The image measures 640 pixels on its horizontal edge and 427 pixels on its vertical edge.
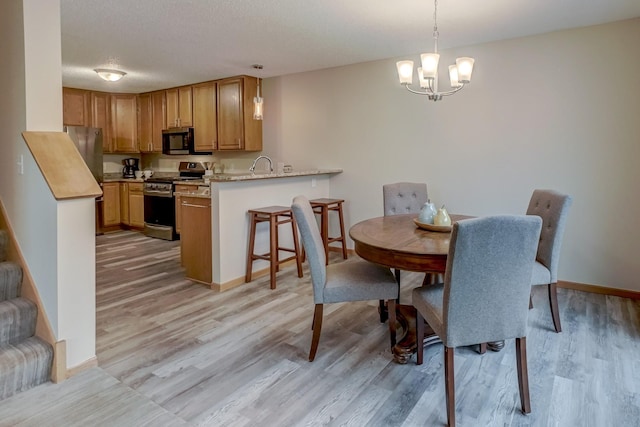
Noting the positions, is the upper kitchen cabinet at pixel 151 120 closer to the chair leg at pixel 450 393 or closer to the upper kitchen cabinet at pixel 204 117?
the upper kitchen cabinet at pixel 204 117

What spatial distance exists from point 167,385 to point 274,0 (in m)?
2.57

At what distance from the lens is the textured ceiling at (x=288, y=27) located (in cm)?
303

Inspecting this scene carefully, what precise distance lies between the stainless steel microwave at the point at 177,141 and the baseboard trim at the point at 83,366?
4351 millimetres

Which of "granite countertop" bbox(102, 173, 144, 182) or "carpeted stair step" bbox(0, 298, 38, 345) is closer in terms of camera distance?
"carpeted stair step" bbox(0, 298, 38, 345)

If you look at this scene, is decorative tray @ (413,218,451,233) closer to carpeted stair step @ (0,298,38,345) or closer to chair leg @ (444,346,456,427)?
chair leg @ (444,346,456,427)

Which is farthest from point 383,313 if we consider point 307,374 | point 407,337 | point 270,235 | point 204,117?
point 204,117

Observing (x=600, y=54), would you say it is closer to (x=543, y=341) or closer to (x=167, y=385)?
(x=543, y=341)

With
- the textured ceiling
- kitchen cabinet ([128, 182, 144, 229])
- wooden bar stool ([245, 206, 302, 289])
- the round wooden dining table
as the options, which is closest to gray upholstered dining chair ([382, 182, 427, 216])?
the round wooden dining table

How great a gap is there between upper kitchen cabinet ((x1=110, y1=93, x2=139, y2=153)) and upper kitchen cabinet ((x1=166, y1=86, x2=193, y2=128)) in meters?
0.89

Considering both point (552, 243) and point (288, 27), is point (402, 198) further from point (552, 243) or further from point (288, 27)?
point (288, 27)

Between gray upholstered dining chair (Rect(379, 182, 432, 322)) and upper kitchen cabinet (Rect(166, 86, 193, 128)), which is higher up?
upper kitchen cabinet (Rect(166, 86, 193, 128))

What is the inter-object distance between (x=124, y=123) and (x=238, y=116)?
2.55 m

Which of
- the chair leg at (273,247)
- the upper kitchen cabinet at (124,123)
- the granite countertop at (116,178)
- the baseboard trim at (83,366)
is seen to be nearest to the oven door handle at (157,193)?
the granite countertop at (116,178)

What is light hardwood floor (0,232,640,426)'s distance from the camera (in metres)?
1.92
